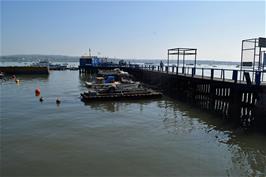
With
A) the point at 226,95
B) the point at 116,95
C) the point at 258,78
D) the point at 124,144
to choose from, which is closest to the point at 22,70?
the point at 116,95

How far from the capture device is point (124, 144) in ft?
42.2

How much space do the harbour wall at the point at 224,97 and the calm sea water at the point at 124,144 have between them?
1.42 m

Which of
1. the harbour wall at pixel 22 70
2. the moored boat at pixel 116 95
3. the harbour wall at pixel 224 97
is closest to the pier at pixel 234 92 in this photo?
the harbour wall at pixel 224 97

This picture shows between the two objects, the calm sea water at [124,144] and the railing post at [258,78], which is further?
the railing post at [258,78]

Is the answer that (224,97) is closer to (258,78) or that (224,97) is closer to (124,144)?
(258,78)

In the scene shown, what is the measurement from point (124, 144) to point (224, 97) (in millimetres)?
11577

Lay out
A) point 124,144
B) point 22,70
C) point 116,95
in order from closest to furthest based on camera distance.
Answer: point 124,144 → point 116,95 → point 22,70

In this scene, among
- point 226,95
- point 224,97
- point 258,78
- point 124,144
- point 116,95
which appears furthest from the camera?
point 116,95

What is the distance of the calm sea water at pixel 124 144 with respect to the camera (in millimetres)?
10219

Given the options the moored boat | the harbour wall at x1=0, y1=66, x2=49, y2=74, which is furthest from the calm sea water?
the harbour wall at x1=0, y1=66, x2=49, y2=74

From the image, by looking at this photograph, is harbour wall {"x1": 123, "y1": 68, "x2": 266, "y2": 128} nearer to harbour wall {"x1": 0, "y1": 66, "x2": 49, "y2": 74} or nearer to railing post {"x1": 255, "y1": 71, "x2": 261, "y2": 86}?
railing post {"x1": 255, "y1": 71, "x2": 261, "y2": 86}

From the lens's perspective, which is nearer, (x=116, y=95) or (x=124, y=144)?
(x=124, y=144)

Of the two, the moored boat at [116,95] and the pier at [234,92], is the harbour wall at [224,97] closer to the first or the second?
the pier at [234,92]

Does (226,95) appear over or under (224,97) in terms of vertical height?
over
